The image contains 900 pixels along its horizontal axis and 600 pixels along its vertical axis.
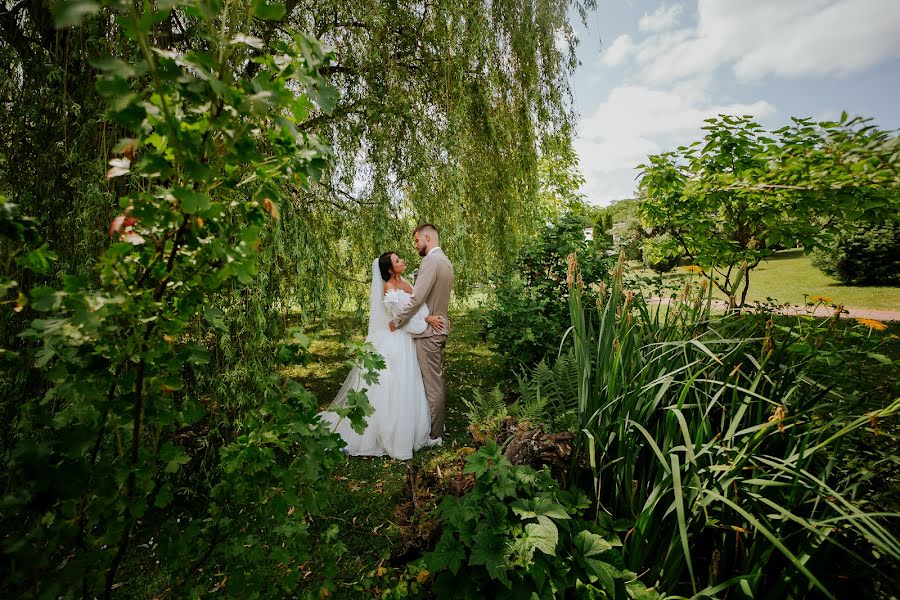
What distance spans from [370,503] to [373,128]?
11.1 feet

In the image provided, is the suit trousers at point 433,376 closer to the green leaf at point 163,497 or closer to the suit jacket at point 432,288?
the suit jacket at point 432,288

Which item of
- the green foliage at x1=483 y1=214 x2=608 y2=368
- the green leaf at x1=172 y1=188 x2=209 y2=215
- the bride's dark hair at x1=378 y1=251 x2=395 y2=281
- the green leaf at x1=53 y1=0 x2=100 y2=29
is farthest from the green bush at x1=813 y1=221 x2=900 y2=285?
the green leaf at x1=53 y1=0 x2=100 y2=29

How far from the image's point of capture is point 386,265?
4.27 meters

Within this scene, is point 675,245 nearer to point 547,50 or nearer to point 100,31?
point 547,50

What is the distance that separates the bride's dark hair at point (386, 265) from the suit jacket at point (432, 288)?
0.36 meters

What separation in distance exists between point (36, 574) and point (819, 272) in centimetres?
1981

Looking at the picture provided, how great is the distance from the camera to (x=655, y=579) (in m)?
1.85

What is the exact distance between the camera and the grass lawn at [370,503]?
241 centimetres

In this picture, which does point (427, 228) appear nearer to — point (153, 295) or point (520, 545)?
point (520, 545)

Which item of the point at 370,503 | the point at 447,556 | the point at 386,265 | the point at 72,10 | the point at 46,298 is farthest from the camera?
the point at 386,265

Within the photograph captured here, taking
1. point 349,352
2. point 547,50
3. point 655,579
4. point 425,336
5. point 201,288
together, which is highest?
point 547,50

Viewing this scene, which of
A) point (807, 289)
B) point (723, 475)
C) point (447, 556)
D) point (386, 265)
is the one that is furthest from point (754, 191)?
point (807, 289)

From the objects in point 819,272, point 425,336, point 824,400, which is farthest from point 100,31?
point 819,272

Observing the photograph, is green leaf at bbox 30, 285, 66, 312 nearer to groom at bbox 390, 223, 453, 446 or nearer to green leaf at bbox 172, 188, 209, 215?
green leaf at bbox 172, 188, 209, 215
